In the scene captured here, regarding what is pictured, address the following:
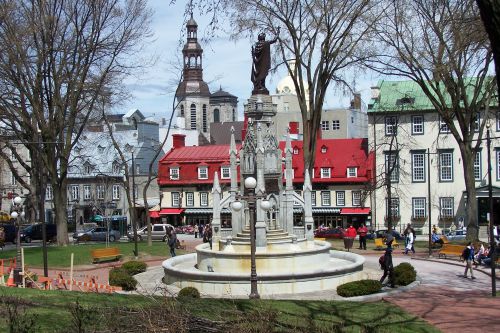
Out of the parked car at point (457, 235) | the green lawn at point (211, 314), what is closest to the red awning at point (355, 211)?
the parked car at point (457, 235)

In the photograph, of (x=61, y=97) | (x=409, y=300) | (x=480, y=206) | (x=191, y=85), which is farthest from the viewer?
(x=191, y=85)

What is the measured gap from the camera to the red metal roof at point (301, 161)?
201ft

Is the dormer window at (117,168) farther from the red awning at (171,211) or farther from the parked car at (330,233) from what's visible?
the parked car at (330,233)

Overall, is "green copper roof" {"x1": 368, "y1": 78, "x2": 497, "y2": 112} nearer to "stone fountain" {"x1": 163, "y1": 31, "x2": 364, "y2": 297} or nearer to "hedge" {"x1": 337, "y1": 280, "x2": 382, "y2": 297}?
"stone fountain" {"x1": 163, "y1": 31, "x2": 364, "y2": 297}

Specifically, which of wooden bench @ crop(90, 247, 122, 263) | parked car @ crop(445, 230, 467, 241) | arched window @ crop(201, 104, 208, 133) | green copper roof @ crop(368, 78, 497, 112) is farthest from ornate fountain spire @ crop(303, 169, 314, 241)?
arched window @ crop(201, 104, 208, 133)

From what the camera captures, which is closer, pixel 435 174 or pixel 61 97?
pixel 61 97

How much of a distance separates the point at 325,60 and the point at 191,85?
9576 cm

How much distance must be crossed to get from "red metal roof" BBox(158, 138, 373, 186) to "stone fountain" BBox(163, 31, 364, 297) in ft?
103

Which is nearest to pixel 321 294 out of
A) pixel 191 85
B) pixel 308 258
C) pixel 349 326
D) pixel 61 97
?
pixel 308 258

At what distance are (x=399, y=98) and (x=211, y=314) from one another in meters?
53.0

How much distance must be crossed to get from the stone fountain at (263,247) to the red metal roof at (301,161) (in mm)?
31486

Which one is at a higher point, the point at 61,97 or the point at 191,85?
the point at 191,85

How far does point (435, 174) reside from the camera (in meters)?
58.4

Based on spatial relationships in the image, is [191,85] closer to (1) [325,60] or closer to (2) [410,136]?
(2) [410,136]
